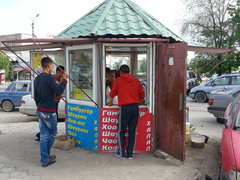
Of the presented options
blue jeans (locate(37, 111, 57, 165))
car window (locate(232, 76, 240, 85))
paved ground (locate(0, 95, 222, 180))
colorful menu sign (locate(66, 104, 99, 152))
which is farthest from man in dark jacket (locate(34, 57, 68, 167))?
car window (locate(232, 76, 240, 85))

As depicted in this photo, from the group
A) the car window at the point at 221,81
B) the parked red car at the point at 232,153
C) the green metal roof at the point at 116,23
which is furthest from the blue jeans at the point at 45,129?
the car window at the point at 221,81

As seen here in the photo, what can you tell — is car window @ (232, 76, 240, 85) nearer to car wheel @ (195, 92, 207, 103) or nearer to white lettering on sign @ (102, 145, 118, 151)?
car wheel @ (195, 92, 207, 103)

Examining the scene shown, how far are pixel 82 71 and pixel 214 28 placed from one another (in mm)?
19125

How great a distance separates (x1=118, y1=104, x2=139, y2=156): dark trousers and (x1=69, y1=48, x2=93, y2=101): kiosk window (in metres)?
0.89

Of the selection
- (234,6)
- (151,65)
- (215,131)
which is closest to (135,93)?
(151,65)

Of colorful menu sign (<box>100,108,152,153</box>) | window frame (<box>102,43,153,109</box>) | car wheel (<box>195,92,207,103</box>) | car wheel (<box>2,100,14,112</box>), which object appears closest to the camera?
window frame (<box>102,43,153,109</box>)

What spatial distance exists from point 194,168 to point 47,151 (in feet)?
8.42

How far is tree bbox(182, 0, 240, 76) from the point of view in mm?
19812

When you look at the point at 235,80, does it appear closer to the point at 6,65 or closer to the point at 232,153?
the point at 232,153

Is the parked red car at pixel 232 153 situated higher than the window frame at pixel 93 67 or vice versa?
the window frame at pixel 93 67

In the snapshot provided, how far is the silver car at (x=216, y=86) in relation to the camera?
13.3 metres

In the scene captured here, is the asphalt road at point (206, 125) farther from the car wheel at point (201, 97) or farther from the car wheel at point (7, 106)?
the car wheel at point (7, 106)

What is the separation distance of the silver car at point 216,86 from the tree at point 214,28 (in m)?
4.87

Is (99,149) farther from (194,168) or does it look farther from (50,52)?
(50,52)
